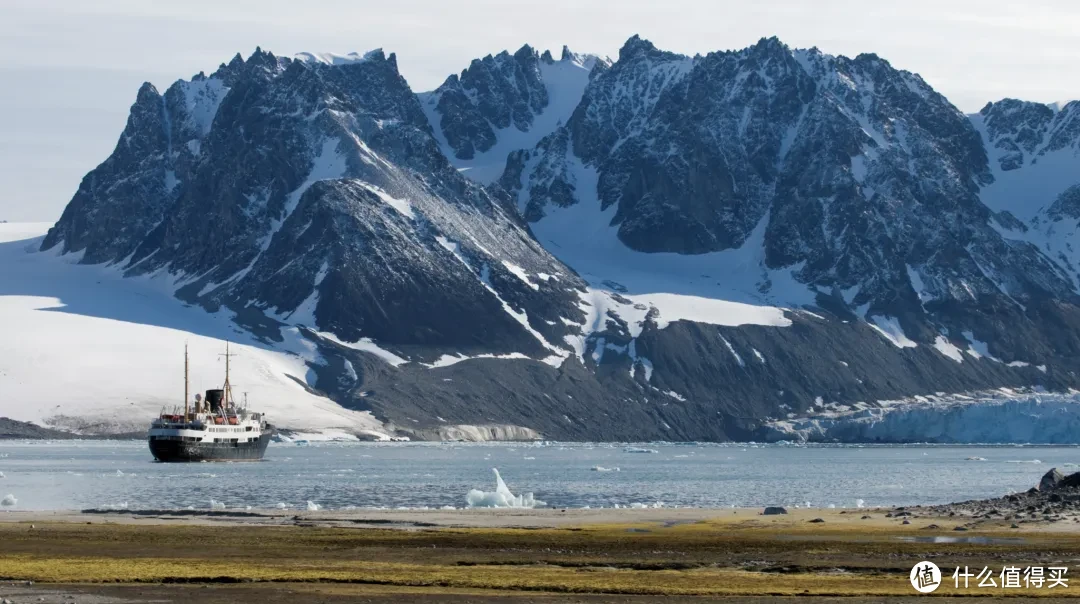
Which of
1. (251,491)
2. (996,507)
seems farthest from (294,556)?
(251,491)

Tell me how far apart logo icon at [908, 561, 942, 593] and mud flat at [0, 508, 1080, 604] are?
507 mm

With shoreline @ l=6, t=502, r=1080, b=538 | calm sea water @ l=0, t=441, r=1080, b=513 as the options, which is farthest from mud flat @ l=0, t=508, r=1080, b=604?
calm sea water @ l=0, t=441, r=1080, b=513

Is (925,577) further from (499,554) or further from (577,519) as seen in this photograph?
(577,519)

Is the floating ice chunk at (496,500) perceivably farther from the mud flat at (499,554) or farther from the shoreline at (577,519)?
the mud flat at (499,554)

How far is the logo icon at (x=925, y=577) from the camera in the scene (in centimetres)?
5703

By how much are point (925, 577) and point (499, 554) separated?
1912 cm

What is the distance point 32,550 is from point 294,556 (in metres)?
11.4

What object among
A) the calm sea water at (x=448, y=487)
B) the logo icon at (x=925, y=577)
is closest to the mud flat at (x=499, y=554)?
the logo icon at (x=925, y=577)

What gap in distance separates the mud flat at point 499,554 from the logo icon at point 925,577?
51 cm

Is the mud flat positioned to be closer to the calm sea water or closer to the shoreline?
the shoreline

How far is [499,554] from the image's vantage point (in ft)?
233

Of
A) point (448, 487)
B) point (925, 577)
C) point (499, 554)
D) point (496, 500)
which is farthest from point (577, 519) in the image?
point (448, 487)

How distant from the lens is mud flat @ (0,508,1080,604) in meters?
56.8

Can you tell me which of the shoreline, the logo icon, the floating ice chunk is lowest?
the logo icon
